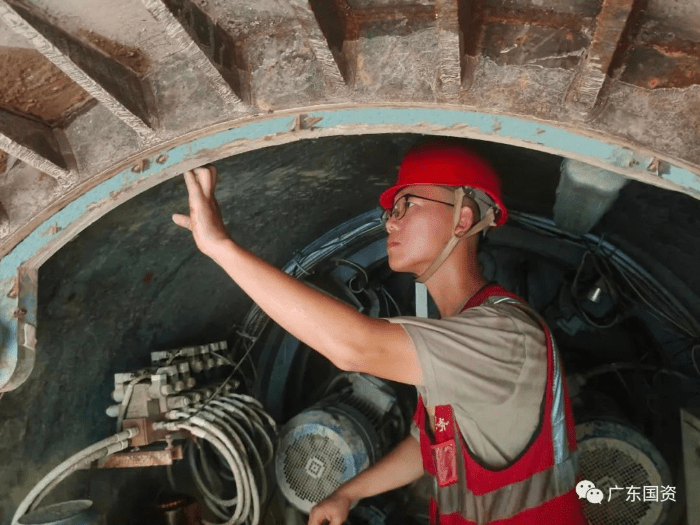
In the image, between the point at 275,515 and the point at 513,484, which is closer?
Answer: the point at 513,484

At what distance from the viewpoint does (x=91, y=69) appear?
6.22 ft

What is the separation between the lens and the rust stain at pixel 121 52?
195 centimetres

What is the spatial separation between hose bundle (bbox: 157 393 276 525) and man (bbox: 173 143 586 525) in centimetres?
57

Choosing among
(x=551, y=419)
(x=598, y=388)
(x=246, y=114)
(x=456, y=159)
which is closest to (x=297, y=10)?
(x=246, y=114)

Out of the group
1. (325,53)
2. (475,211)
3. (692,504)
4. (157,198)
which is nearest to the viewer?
(325,53)

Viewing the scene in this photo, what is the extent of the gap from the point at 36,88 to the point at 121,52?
36cm

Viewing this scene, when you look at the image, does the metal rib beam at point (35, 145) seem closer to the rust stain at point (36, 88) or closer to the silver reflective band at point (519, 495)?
the rust stain at point (36, 88)

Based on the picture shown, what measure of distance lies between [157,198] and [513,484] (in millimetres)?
2123

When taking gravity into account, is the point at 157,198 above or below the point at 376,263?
below

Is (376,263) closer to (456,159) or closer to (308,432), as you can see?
(308,432)

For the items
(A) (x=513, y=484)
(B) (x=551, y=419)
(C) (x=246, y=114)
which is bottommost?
(A) (x=513, y=484)

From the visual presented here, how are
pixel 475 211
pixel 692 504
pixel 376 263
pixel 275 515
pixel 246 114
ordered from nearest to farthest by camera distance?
pixel 246 114 → pixel 475 211 → pixel 692 504 → pixel 275 515 → pixel 376 263

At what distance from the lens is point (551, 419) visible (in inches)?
86.1

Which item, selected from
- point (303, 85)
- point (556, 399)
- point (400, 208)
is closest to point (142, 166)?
point (303, 85)
